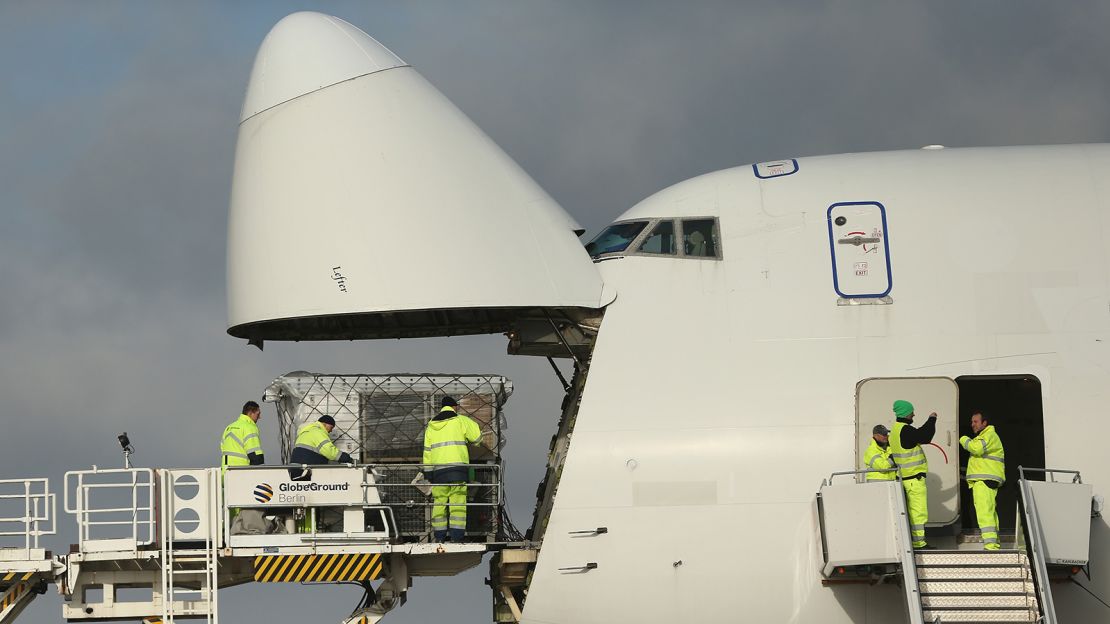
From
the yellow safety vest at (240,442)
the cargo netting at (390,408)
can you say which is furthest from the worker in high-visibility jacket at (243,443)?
the cargo netting at (390,408)

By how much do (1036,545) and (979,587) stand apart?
0.86 metres

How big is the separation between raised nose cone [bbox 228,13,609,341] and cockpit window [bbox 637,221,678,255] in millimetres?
828

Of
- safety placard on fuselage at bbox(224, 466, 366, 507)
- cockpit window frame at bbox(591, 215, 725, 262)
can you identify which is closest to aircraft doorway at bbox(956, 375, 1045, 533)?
cockpit window frame at bbox(591, 215, 725, 262)

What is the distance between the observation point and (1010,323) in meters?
19.0

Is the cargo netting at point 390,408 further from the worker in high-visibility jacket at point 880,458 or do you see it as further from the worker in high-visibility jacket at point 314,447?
the worker in high-visibility jacket at point 880,458

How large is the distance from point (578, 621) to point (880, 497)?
425cm

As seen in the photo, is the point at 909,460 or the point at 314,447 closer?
the point at 909,460

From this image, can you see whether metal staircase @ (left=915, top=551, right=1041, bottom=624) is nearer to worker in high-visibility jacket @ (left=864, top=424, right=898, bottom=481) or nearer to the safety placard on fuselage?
worker in high-visibility jacket @ (left=864, top=424, right=898, bottom=481)

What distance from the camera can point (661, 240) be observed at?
20062mm

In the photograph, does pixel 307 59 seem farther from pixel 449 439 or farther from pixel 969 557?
pixel 969 557

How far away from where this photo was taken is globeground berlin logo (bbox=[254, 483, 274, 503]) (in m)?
19.0

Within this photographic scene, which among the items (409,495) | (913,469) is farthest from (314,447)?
(913,469)

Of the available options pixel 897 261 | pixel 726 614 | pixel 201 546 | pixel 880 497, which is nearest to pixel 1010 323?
pixel 897 261

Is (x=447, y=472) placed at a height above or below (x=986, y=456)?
above
